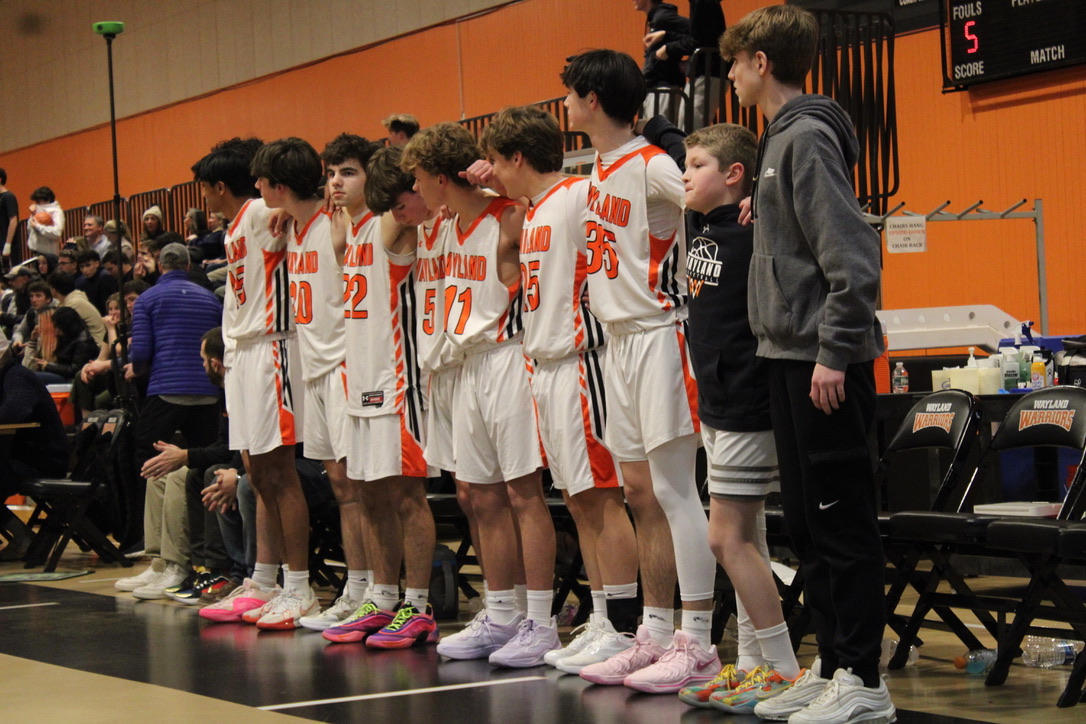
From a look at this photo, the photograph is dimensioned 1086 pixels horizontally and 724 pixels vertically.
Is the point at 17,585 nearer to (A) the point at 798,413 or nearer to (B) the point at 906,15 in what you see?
(A) the point at 798,413

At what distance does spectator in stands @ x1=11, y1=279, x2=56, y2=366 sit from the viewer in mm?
12227

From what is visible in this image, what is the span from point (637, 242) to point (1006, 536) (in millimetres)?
1382

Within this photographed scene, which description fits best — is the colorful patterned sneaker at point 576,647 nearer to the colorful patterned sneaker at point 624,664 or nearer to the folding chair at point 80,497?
the colorful patterned sneaker at point 624,664

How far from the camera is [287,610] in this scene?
17.9 feet

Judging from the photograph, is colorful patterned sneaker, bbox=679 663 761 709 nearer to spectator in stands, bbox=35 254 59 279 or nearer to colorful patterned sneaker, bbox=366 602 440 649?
colorful patterned sneaker, bbox=366 602 440 649

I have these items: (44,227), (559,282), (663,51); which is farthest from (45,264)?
(559,282)

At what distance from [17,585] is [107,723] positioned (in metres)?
3.87

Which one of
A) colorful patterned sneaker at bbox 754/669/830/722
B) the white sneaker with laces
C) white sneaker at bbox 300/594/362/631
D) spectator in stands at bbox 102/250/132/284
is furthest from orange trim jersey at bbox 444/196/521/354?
spectator in stands at bbox 102/250/132/284

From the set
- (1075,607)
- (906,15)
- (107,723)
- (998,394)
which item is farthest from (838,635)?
(906,15)

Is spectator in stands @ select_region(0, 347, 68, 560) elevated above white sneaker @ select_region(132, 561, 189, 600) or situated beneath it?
elevated above

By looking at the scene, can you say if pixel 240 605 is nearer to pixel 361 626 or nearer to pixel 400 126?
pixel 361 626

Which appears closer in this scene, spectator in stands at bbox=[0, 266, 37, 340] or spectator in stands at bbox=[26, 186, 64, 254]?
spectator in stands at bbox=[0, 266, 37, 340]

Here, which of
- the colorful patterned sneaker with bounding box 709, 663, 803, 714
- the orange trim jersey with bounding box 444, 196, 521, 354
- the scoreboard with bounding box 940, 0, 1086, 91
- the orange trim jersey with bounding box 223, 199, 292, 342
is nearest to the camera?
the colorful patterned sneaker with bounding box 709, 663, 803, 714

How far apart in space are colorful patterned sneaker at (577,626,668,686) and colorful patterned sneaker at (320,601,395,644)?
122 cm
